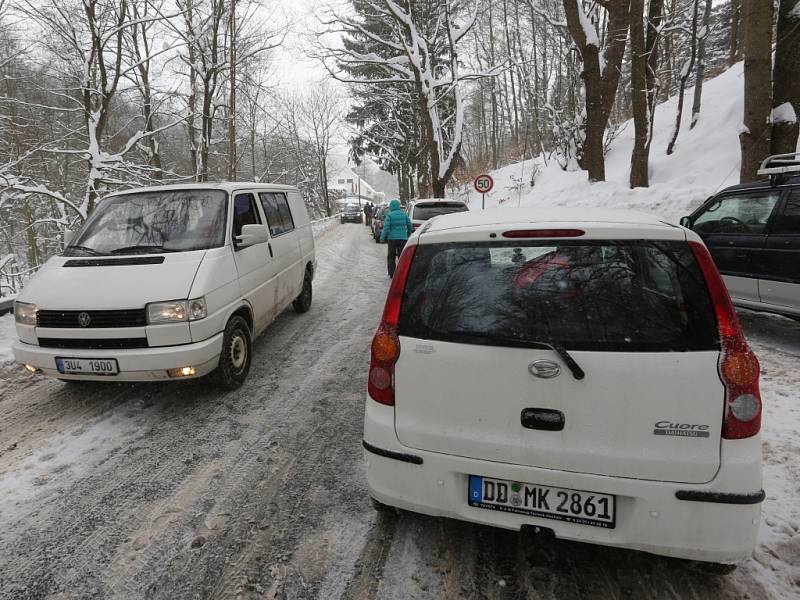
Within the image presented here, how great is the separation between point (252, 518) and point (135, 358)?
1.84 meters

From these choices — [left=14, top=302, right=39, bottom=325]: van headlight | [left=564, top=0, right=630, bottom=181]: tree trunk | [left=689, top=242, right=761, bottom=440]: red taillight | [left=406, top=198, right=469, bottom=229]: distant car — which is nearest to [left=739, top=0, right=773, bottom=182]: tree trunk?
[left=564, top=0, right=630, bottom=181]: tree trunk

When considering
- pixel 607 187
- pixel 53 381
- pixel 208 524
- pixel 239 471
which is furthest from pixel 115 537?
pixel 607 187

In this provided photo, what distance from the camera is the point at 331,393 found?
4445mm

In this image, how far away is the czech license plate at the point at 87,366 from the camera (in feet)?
12.2

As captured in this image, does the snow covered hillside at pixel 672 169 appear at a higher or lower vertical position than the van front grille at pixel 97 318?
higher

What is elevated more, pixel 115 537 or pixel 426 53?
pixel 426 53

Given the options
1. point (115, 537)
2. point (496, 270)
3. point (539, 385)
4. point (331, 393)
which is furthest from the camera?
point (331, 393)

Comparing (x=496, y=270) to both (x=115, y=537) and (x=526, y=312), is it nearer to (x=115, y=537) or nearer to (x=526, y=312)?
(x=526, y=312)

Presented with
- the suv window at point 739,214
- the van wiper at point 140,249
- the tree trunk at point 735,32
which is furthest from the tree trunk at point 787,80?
the tree trunk at point 735,32

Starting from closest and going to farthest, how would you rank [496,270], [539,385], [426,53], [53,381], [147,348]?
[539,385], [496,270], [147,348], [53,381], [426,53]

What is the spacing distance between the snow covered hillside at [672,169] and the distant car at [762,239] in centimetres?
370

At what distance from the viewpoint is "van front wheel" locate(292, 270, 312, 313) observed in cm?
751

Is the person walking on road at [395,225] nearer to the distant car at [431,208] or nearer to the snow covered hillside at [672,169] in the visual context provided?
the distant car at [431,208]

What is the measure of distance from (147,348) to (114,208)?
2.16 m
